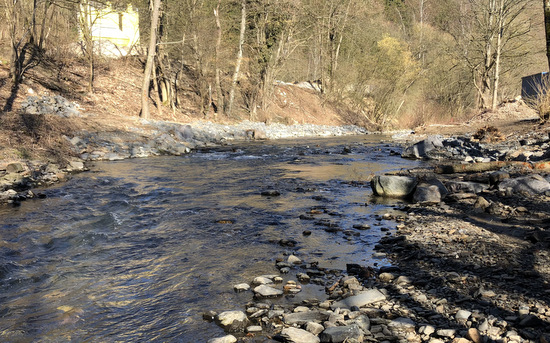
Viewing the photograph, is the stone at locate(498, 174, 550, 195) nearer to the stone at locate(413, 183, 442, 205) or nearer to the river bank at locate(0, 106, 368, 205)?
the stone at locate(413, 183, 442, 205)

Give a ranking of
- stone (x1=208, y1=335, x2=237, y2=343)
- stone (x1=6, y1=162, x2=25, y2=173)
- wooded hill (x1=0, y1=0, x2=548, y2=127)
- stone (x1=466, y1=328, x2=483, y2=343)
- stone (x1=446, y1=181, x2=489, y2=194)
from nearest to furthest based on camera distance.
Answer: stone (x1=466, y1=328, x2=483, y2=343) < stone (x1=208, y1=335, x2=237, y2=343) < stone (x1=446, y1=181, x2=489, y2=194) < stone (x1=6, y1=162, x2=25, y2=173) < wooded hill (x1=0, y1=0, x2=548, y2=127)

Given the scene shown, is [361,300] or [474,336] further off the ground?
[474,336]

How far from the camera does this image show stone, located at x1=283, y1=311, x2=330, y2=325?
12.6 feet

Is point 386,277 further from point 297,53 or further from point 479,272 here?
point 297,53

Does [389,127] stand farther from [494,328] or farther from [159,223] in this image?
[494,328]

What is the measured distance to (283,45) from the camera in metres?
32.3

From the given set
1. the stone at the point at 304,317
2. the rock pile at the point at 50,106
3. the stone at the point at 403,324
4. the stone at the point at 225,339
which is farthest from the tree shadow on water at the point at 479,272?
the rock pile at the point at 50,106

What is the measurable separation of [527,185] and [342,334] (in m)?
6.36

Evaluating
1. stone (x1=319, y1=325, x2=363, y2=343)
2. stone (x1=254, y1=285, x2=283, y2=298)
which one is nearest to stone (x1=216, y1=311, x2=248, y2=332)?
stone (x1=254, y1=285, x2=283, y2=298)

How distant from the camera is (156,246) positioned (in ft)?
20.1

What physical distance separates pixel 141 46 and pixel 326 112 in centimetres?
1675

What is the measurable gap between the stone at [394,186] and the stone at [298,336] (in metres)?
6.37

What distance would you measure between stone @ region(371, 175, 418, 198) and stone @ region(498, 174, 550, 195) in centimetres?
174

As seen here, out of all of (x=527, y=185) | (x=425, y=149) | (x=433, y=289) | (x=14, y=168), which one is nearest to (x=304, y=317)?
(x=433, y=289)
